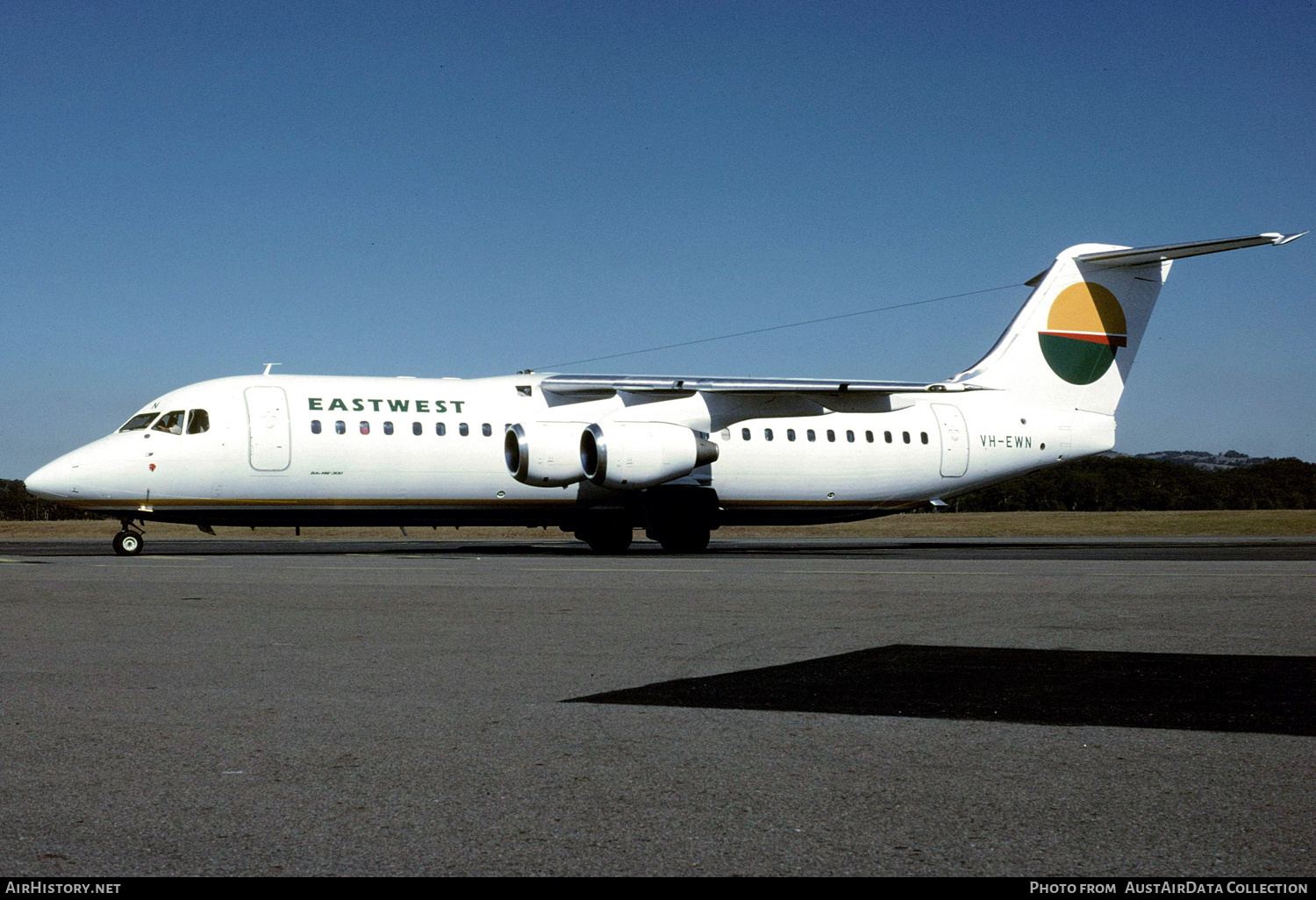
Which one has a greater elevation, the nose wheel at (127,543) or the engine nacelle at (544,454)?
the engine nacelle at (544,454)

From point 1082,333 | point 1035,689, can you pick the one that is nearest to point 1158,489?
point 1082,333

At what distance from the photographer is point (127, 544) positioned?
25.2 m

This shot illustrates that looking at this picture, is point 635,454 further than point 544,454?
Yes

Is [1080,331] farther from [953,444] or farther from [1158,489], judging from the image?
[1158,489]

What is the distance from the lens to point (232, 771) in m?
5.39

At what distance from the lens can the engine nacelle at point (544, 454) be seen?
25.7 m

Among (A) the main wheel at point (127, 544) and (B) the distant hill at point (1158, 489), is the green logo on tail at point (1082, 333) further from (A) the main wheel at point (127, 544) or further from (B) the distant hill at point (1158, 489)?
(B) the distant hill at point (1158, 489)

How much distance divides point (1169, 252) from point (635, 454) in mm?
15054

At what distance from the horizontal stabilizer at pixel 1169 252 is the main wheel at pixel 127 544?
78.1 ft

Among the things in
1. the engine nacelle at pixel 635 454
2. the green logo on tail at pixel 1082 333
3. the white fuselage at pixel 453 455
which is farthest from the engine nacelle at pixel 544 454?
the green logo on tail at pixel 1082 333

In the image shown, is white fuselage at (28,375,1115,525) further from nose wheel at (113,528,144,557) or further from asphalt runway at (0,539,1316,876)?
asphalt runway at (0,539,1316,876)
